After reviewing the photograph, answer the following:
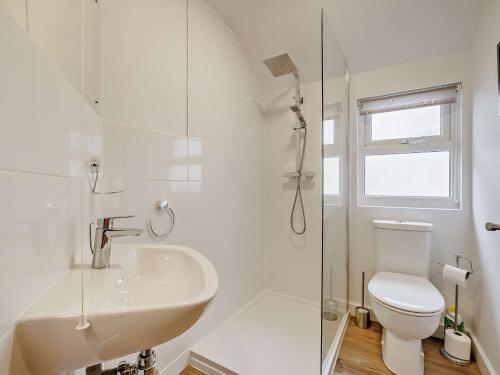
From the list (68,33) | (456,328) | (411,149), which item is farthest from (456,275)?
(68,33)

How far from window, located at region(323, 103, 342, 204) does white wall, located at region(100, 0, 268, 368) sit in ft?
2.43

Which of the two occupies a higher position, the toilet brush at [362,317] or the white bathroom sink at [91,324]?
the white bathroom sink at [91,324]

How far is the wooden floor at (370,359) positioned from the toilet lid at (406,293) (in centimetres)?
43

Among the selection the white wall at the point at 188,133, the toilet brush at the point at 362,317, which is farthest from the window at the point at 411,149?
the white wall at the point at 188,133

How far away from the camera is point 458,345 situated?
1.42m

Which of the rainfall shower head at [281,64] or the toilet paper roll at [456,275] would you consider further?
the rainfall shower head at [281,64]

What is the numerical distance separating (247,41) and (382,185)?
5.54ft

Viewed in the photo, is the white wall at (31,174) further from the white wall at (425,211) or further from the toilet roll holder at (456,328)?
the toilet roll holder at (456,328)

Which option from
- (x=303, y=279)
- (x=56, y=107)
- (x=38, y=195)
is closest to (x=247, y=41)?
(x=56, y=107)

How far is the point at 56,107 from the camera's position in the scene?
0.55m

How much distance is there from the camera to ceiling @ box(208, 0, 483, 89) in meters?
1.52

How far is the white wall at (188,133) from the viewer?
107 centimetres

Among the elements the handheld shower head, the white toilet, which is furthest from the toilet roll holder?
the handheld shower head

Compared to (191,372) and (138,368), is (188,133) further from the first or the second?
(191,372)
